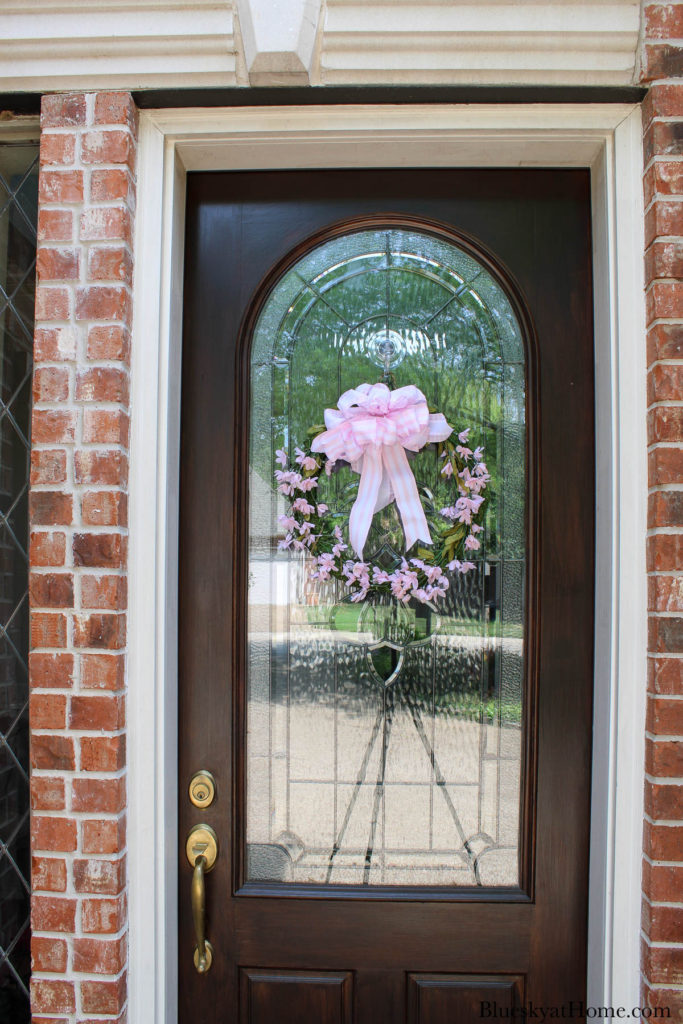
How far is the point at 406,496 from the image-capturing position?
5.41 ft

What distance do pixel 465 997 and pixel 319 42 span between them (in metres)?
2.29

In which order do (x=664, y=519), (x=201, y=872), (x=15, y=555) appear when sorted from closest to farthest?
(x=664, y=519), (x=201, y=872), (x=15, y=555)

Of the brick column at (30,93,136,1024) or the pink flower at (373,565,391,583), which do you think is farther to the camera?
the pink flower at (373,565,391,583)

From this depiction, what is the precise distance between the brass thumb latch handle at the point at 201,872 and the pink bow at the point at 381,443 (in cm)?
81

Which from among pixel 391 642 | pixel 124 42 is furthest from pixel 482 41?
pixel 391 642

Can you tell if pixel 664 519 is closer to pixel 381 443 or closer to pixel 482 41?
pixel 381 443

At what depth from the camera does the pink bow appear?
A: 5.38 ft

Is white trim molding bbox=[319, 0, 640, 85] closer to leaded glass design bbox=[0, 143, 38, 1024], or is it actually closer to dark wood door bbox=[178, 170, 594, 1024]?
dark wood door bbox=[178, 170, 594, 1024]

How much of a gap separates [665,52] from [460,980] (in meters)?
2.24

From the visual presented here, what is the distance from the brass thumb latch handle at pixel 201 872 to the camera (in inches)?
62.1

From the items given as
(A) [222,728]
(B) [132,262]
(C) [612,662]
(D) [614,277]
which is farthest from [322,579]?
(D) [614,277]

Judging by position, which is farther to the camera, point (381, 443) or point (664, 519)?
point (381, 443)

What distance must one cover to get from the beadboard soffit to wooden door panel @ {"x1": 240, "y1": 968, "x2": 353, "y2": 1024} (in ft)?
7.06

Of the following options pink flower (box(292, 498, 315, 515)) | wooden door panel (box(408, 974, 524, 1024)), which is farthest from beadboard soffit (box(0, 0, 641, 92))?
wooden door panel (box(408, 974, 524, 1024))
